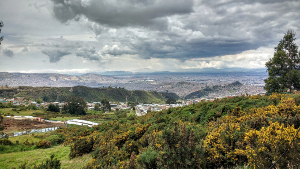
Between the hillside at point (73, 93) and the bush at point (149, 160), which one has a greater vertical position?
the bush at point (149, 160)

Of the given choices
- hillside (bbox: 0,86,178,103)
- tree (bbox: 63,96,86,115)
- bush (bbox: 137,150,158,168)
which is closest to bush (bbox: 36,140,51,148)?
bush (bbox: 137,150,158,168)

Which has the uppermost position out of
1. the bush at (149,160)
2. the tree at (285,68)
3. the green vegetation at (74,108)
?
the tree at (285,68)

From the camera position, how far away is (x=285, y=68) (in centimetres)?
1538

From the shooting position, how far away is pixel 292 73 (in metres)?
14.2

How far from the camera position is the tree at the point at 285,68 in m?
14.7

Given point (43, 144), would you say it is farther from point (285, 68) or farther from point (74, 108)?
point (74, 108)

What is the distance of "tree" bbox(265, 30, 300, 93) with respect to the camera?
14703 millimetres

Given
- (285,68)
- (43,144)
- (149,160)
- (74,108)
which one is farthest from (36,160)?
(74,108)

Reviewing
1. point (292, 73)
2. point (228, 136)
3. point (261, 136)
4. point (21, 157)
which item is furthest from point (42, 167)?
point (292, 73)

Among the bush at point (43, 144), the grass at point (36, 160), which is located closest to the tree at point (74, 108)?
the bush at point (43, 144)

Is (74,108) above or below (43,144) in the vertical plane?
below

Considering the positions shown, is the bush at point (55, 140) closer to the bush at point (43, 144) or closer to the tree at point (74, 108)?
the bush at point (43, 144)

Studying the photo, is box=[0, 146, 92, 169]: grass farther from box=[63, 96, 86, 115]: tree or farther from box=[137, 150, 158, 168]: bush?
box=[63, 96, 86, 115]: tree

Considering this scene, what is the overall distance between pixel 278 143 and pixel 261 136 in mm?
497
